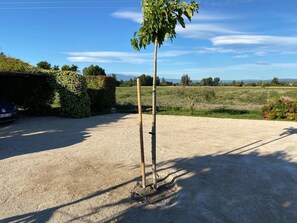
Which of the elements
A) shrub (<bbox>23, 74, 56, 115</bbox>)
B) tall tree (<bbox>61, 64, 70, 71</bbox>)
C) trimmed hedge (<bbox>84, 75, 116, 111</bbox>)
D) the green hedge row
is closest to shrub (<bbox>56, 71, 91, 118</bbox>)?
the green hedge row

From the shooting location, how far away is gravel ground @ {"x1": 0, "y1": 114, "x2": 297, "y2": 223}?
3.74 m

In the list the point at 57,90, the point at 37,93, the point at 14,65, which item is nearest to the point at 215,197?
the point at 57,90

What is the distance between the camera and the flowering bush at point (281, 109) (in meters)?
12.9

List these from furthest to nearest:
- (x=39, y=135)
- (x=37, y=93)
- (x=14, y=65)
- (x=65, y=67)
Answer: (x=65, y=67) < (x=37, y=93) < (x=14, y=65) < (x=39, y=135)

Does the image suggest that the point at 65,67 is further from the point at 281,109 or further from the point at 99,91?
the point at 281,109

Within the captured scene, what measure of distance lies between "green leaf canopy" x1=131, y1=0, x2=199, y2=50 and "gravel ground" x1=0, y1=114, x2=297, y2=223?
2533 millimetres

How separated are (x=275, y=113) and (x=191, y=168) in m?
9.37

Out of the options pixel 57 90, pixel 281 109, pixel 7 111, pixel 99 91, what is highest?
pixel 57 90

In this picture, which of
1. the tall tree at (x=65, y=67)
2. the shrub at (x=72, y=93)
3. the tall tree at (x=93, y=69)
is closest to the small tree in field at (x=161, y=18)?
the shrub at (x=72, y=93)

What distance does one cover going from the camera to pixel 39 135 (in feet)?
29.6

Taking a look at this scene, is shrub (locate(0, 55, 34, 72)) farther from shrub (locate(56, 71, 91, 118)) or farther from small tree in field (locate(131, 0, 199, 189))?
small tree in field (locate(131, 0, 199, 189))

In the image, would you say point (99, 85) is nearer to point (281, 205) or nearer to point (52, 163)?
point (52, 163)

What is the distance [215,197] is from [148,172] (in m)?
1.57

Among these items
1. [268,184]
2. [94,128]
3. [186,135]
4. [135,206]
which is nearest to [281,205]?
[268,184]
